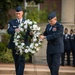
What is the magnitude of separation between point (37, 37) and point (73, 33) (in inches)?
221

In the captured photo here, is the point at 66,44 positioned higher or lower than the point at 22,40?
lower

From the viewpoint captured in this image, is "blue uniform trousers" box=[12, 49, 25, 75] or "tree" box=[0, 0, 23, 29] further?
"tree" box=[0, 0, 23, 29]

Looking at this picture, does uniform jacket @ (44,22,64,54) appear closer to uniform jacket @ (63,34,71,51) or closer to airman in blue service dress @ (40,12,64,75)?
airman in blue service dress @ (40,12,64,75)

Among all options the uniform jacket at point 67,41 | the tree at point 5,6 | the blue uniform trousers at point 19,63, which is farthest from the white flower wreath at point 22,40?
the tree at point 5,6

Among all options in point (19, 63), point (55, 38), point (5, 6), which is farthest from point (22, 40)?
point (5, 6)

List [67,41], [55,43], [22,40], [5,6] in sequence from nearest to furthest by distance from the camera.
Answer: [22,40]
[55,43]
[67,41]
[5,6]

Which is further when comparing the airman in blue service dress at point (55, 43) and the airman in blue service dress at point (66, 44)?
the airman in blue service dress at point (66, 44)

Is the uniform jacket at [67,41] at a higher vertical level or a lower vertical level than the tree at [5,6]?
lower

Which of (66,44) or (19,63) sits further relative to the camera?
(66,44)

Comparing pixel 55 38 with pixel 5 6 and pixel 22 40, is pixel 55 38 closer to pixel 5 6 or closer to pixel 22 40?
pixel 22 40

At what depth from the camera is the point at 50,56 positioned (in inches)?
348

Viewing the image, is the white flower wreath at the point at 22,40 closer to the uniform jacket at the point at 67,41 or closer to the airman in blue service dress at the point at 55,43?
the airman in blue service dress at the point at 55,43

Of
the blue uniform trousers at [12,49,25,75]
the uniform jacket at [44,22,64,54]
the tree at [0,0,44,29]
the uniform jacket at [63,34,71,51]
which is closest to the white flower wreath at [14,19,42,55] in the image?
the blue uniform trousers at [12,49,25,75]

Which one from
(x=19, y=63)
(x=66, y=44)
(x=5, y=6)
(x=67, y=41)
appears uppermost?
(x=5, y=6)
